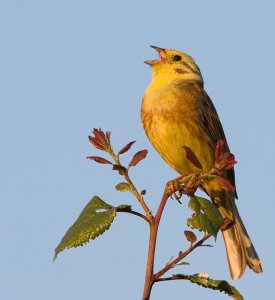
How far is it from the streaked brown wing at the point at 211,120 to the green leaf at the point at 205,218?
4250mm

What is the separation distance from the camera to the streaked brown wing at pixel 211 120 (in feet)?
22.6

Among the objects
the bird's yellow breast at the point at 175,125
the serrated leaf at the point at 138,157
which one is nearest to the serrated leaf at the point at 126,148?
the serrated leaf at the point at 138,157

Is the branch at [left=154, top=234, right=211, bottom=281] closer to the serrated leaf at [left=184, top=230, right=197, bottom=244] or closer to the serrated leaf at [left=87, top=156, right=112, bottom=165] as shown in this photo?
the serrated leaf at [left=184, top=230, right=197, bottom=244]

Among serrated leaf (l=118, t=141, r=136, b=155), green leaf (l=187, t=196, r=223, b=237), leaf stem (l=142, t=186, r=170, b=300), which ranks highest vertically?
serrated leaf (l=118, t=141, r=136, b=155)

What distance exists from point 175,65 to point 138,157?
5.14 meters

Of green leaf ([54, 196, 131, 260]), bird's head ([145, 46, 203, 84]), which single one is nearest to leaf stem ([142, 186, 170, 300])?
green leaf ([54, 196, 131, 260])

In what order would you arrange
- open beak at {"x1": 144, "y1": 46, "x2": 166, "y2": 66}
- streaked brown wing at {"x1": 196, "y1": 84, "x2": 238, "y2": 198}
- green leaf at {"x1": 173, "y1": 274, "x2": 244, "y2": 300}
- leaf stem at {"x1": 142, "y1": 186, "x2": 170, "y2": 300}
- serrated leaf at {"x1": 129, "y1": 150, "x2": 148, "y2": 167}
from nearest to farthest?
leaf stem at {"x1": 142, "y1": 186, "x2": 170, "y2": 300} → green leaf at {"x1": 173, "y1": 274, "x2": 244, "y2": 300} → serrated leaf at {"x1": 129, "y1": 150, "x2": 148, "y2": 167} → streaked brown wing at {"x1": 196, "y1": 84, "x2": 238, "y2": 198} → open beak at {"x1": 144, "y1": 46, "x2": 166, "y2": 66}

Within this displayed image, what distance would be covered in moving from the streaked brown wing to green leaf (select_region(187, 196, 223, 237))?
425cm

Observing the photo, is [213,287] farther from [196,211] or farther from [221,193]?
[221,193]

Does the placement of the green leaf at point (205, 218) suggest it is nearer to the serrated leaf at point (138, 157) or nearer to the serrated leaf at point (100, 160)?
the serrated leaf at point (138, 157)

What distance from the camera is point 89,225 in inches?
92.1

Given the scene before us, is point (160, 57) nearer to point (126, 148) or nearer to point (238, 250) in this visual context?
point (238, 250)

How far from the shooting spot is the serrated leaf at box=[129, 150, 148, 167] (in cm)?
263

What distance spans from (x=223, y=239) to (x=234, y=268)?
1091 millimetres
